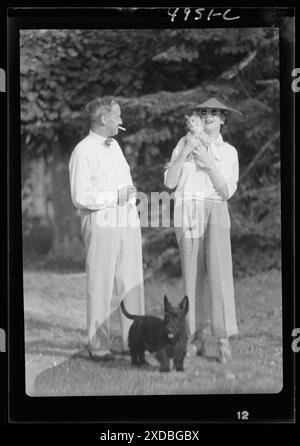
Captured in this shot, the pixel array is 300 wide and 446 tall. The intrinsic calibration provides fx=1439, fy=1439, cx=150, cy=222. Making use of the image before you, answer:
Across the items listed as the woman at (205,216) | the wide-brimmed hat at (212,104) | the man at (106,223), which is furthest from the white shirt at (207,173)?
the man at (106,223)

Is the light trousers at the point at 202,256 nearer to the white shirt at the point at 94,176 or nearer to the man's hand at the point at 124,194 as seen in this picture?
the man's hand at the point at 124,194

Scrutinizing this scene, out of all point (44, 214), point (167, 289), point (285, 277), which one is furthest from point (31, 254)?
point (285, 277)

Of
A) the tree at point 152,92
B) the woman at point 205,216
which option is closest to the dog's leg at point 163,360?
the woman at point 205,216

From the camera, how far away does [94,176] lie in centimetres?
720

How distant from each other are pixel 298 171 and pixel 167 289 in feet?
2.91

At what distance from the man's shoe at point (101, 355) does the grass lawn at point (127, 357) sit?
1.1 inches

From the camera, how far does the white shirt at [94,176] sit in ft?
23.6

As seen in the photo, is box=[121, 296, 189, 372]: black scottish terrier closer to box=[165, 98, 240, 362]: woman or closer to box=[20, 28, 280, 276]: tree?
box=[165, 98, 240, 362]: woman

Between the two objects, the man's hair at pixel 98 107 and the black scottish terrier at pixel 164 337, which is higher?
the man's hair at pixel 98 107

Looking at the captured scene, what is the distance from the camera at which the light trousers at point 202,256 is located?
725cm

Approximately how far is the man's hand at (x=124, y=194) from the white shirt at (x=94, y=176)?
0.06 ft

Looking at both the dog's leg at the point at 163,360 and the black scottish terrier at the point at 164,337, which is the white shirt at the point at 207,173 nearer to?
the black scottish terrier at the point at 164,337
